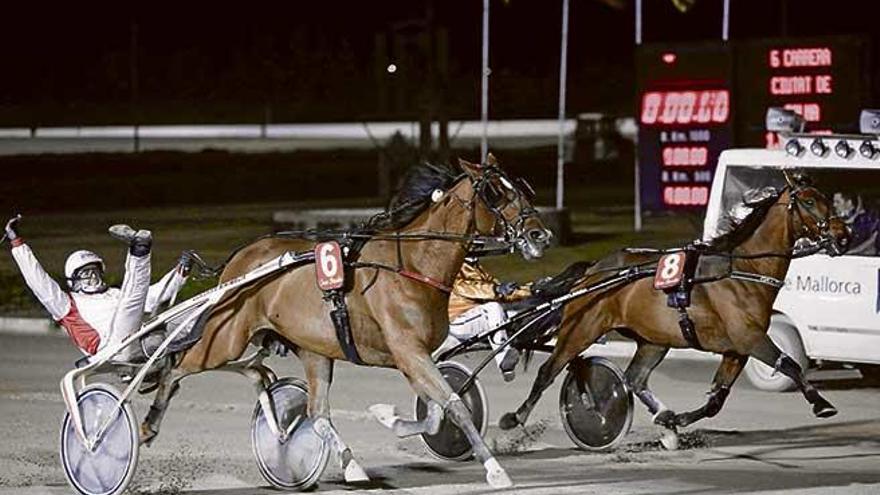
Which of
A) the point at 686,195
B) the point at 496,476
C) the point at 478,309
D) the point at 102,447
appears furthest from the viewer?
the point at 686,195

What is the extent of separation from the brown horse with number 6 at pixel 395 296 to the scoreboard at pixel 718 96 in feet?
36.1

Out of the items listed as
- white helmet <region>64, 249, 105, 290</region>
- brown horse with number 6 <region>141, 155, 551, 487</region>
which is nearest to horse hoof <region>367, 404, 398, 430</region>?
brown horse with number 6 <region>141, 155, 551, 487</region>

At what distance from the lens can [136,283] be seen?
11102mm

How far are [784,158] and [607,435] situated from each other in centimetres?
312

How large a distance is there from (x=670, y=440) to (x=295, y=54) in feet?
185

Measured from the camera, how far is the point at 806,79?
71.8 ft

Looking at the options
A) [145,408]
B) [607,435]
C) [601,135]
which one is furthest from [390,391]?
[601,135]

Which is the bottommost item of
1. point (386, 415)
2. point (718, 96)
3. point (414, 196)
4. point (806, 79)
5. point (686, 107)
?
point (386, 415)

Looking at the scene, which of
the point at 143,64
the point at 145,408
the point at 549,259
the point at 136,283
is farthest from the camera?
the point at 143,64

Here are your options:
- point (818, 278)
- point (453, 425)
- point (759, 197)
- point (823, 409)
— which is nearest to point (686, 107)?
point (818, 278)

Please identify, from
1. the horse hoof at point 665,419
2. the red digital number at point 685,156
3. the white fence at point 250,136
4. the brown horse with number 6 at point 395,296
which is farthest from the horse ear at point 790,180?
the white fence at point 250,136

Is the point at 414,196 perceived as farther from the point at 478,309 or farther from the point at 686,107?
the point at 686,107

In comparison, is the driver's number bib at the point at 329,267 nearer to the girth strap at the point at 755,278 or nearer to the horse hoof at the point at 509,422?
the horse hoof at the point at 509,422

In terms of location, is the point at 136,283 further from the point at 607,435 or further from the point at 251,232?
the point at 251,232
